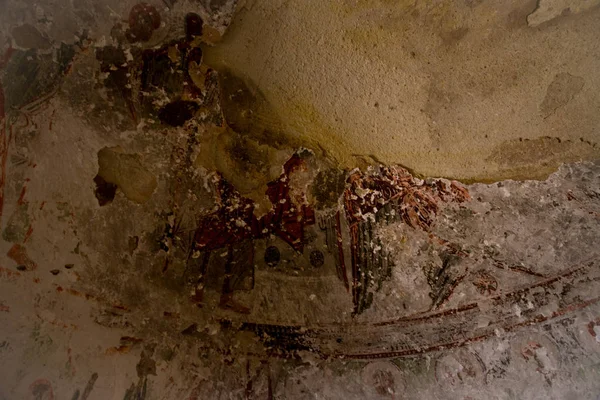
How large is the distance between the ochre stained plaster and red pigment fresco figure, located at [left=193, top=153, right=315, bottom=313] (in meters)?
0.38

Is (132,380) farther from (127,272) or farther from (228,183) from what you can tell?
(228,183)

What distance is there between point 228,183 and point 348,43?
48.5 inches

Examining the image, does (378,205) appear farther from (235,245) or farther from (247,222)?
(235,245)

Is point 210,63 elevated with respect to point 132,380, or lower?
elevated

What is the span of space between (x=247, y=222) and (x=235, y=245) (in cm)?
17

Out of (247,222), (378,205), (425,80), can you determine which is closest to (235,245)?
(247,222)

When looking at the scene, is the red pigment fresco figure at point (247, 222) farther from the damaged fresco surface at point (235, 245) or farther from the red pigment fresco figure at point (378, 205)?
the red pigment fresco figure at point (378, 205)

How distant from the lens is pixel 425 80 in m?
3.16

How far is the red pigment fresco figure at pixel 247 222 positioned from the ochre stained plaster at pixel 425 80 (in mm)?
381

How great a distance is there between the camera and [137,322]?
9.92ft

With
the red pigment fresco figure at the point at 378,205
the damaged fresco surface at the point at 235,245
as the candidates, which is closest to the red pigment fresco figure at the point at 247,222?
the damaged fresco surface at the point at 235,245

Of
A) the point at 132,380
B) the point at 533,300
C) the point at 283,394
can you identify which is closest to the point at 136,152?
the point at 132,380

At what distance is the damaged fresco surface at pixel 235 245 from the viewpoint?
2873mm

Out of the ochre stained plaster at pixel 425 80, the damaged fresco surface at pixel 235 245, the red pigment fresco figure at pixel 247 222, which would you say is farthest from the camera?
the red pigment fresco figure at pixel 247 222
